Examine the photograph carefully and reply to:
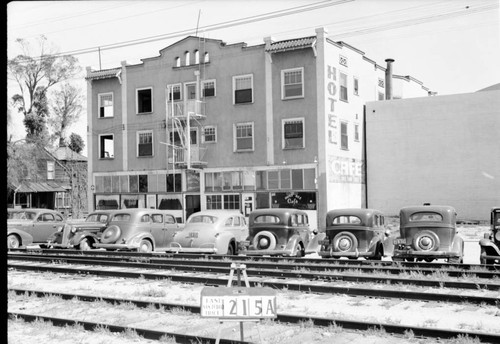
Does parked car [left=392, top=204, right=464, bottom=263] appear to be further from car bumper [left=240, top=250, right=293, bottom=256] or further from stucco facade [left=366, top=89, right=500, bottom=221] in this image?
stucco facade [left=366, top=89, right=500, bottom=221]

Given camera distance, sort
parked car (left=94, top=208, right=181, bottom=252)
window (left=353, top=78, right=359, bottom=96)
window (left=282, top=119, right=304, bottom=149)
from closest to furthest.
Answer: parked car (left=94, top=208, right=181, bottom=252) < window (left=282, top=119, right=304, bottom=149) < window (left=353, top=78, right=359, bottom=96)

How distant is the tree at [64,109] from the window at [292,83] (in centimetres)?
2668

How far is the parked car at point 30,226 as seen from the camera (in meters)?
23.2

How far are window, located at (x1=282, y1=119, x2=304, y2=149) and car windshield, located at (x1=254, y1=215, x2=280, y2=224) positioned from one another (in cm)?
1268

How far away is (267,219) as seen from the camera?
18016mm

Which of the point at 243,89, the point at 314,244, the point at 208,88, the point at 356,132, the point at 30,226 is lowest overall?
the point at 314,244

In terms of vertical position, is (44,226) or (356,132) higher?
(356,132)

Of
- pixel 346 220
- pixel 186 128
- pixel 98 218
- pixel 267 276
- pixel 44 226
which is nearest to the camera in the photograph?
pixel 267 276

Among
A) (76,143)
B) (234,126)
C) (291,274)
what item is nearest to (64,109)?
(76,143)

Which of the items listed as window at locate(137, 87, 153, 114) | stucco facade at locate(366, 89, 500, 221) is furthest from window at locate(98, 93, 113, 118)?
stucco facade at locate(366, 89, 500, 221)

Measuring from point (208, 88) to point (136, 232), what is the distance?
1577cm

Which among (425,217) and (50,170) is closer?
(425,217)

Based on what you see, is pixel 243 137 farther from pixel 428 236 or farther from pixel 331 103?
pixel 428 236

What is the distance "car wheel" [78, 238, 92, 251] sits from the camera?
2128 cm
